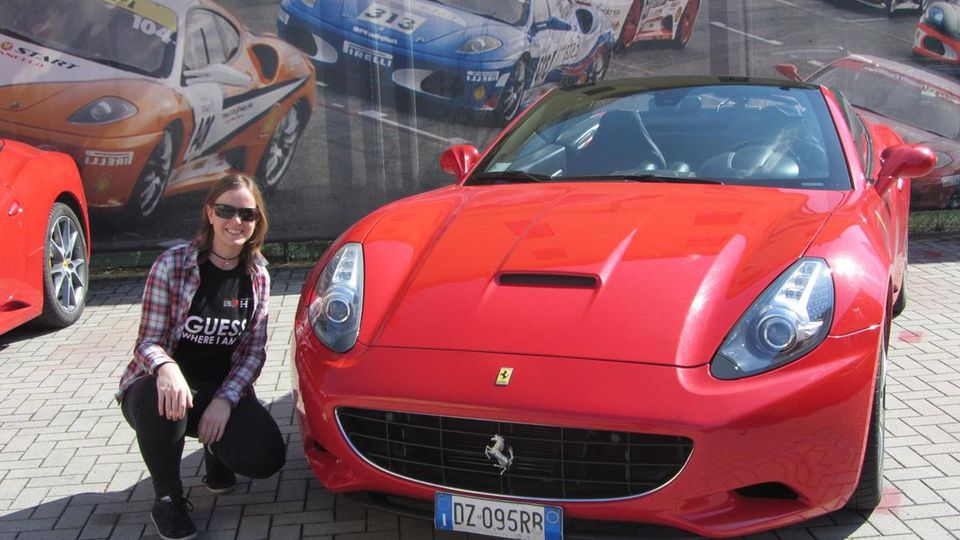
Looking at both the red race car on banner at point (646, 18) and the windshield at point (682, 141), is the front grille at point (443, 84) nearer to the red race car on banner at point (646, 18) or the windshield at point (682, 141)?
the red race car on banner at point (646, 18)

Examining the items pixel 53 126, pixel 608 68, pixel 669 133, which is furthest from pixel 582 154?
pixel 53 126

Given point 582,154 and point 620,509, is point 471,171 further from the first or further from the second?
point 620,509

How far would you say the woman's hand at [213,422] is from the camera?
323cm

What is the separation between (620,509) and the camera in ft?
8.85

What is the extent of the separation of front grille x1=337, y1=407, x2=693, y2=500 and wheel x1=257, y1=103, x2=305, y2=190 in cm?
466

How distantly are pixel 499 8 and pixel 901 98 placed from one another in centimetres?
315

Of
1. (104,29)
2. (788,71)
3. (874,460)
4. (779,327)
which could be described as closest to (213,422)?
(779,327)

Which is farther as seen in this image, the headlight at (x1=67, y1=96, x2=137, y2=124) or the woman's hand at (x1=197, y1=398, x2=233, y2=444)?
the headlight at (x1=67, y1=96, x2=137, y2=124)

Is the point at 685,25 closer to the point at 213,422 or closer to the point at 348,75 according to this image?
the point at 348,75

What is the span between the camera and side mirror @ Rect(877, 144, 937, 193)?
3.99 m

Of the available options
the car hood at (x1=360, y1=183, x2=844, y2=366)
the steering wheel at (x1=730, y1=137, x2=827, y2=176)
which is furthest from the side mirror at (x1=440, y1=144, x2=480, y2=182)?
the steering wheel at (x1=730, y1=137, x2=827, y2=176)

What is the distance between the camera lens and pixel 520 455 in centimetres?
275

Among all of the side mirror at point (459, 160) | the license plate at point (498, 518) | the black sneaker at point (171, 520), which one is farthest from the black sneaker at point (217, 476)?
the side mirror at point (459, 160)

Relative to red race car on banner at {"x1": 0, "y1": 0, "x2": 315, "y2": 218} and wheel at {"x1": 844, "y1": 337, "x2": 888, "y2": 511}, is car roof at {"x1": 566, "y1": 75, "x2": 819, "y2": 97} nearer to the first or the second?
wheel at {"x1": 844, "y1": 337, "x2": 888, "y2": 511}
